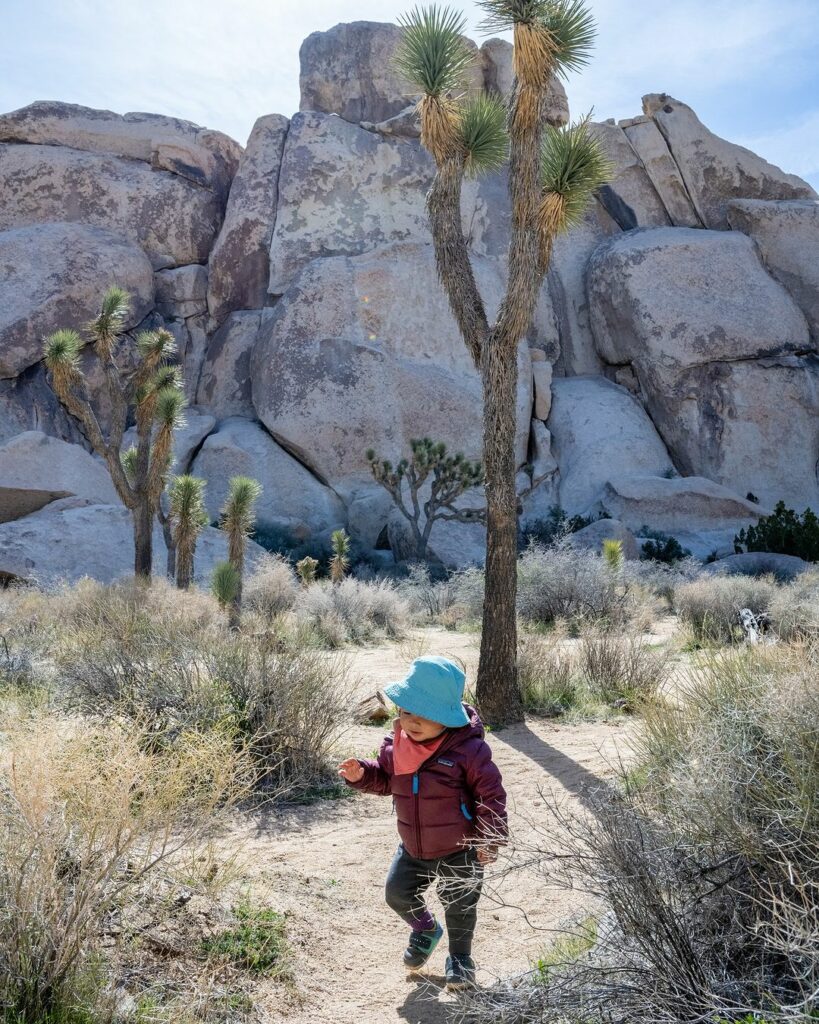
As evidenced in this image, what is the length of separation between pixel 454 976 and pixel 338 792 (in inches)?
102

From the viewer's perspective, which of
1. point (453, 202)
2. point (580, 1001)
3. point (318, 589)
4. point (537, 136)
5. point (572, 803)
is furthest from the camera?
point (318, 589)

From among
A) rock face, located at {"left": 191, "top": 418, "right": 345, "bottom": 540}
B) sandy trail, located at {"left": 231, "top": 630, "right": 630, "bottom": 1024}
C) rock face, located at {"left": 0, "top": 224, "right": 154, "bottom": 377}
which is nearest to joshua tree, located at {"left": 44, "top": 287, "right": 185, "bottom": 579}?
rock face, located at {"left": 191, "top": 418, "right": 345, "bottom": 540}

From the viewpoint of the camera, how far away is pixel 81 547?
18.7 metres

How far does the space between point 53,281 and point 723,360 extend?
18.1 meters

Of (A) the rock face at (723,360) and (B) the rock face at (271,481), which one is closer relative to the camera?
(B) the rock face at (271,481)

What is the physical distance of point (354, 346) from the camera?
2603 centimetres

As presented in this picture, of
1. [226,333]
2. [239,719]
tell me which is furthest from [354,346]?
[239,719]

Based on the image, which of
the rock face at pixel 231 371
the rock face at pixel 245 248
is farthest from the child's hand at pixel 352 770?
the rock face at pixel 245 248

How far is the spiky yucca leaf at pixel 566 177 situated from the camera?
8.89 metres

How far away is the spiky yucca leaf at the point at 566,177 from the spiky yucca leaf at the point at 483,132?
0.50 m

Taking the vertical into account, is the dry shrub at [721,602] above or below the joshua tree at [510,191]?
below

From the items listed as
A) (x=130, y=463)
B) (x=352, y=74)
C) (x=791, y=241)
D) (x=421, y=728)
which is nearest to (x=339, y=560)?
(x=130, y=463)

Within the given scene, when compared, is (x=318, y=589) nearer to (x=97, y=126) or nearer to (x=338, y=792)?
(x=338, y=792)

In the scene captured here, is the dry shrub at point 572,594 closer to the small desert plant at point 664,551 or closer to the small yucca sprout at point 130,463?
the small yucca sprout at point 130,463
